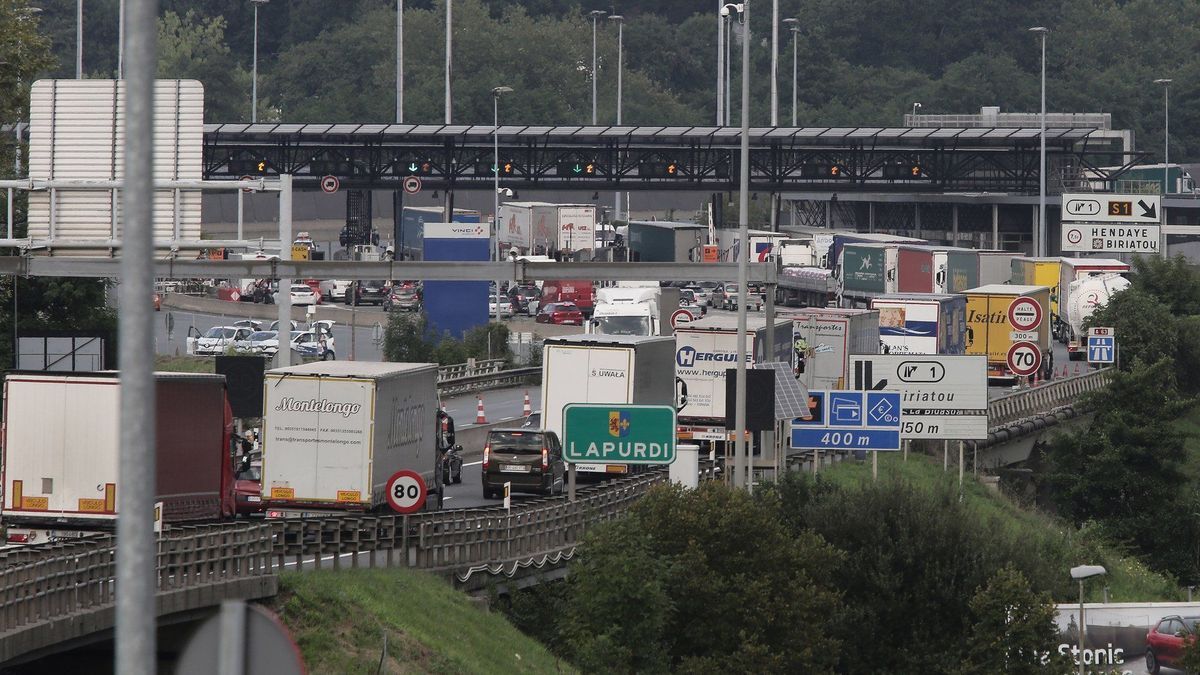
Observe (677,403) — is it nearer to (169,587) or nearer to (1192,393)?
(169,587)

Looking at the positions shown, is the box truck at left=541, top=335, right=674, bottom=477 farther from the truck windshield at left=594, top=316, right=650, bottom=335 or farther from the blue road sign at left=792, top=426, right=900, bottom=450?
the truck windshield at left=594, top=316, right=650, bottom=335

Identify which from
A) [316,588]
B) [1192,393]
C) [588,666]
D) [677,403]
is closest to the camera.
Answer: [316,588]

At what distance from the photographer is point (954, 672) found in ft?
94.3

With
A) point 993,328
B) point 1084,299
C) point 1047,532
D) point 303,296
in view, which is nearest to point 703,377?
point 1047,532

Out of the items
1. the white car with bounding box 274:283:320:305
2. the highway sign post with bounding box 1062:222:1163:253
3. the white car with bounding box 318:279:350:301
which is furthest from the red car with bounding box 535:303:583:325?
the highway sign post with bounding box 1062:222:1163:253

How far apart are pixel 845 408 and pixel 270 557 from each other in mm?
15163

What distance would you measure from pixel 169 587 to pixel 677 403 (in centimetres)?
2099

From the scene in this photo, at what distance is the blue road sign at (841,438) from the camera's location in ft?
113

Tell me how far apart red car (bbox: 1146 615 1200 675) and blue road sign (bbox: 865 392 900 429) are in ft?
18.6

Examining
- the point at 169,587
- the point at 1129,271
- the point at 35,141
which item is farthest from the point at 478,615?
the point at 1129,271

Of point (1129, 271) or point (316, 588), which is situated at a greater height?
point (1129, 271)

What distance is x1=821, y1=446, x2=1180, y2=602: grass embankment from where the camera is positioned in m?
41.5

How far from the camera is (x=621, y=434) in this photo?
26.9 meters

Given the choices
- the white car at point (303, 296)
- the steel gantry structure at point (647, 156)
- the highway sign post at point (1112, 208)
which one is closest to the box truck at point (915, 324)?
the highway sign post at point (1112, 208)
